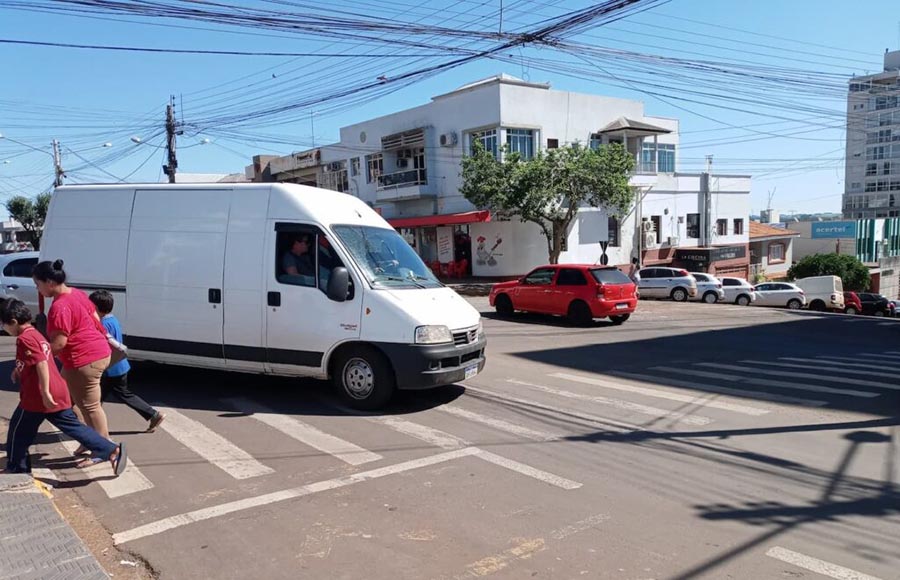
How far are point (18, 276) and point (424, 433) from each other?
11963 mm

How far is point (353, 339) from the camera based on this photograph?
751 cm

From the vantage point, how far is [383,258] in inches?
320

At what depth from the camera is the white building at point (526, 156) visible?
111ft

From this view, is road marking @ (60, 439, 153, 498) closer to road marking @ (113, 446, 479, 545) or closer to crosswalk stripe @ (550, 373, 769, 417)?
road marking @ (113, 446, 479, 545)

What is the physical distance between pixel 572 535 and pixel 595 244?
3329 centimetres

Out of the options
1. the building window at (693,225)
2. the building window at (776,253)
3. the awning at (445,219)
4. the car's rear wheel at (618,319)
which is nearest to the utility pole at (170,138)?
the awning at (445,219)

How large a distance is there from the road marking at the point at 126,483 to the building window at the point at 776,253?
53.8 m

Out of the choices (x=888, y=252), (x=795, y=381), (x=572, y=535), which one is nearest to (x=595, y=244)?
(x=795, y=381)

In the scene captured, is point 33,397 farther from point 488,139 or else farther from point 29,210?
point 29,210

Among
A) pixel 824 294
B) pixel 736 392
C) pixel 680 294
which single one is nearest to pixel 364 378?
pixel 736 392

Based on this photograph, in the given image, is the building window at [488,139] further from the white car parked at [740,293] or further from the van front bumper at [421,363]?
the van front bumper at [421,363]

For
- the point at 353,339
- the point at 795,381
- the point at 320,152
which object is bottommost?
the point at 795,381

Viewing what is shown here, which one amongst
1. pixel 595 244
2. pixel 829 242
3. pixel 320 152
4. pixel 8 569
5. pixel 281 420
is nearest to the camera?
pixel 8 569

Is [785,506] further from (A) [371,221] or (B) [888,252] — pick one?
(B) [888,252]
